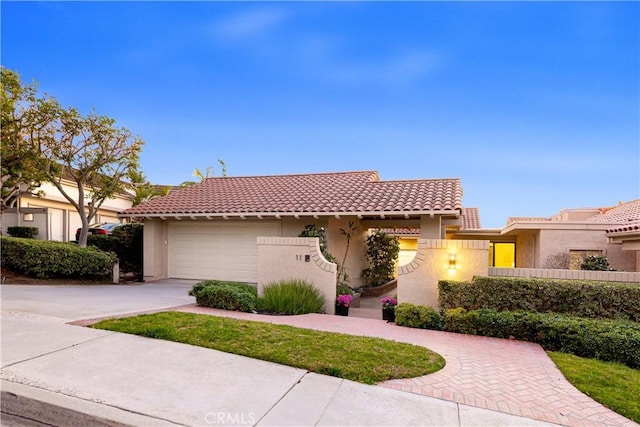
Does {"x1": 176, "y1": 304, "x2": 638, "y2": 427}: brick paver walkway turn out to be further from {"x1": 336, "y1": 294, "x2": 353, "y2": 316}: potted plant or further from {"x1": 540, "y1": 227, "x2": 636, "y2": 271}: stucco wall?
{"x1": 540, "y1": 227, "x2": 636, "y2": 271}: stucco wall

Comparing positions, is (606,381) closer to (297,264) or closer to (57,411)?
(57,411)

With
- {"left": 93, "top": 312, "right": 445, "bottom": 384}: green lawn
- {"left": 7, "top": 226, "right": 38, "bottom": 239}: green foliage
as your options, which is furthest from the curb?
{"left": 7, "top": 226, "right": 38, "bottom": 239}: green foliage

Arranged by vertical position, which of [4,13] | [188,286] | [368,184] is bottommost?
[188,286]

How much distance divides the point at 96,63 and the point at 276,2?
353 inches

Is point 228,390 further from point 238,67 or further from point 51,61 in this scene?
point 51,61

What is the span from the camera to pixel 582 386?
190 inches

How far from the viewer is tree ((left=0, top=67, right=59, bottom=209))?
43.2 ft

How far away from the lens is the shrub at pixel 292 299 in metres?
9.01

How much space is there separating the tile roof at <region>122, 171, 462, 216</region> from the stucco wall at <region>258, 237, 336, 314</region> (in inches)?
97.4

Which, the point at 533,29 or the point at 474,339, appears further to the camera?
the point at 533,29

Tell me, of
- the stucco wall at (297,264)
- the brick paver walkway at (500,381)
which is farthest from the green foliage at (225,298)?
the brick paver walkway at (500,381)

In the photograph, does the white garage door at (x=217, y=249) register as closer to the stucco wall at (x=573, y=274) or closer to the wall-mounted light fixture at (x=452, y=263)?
the wall-mounted light fixture at (x=452, y=263)

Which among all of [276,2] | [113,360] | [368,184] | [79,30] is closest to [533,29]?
[368,184]

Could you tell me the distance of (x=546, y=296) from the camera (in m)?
7.45
